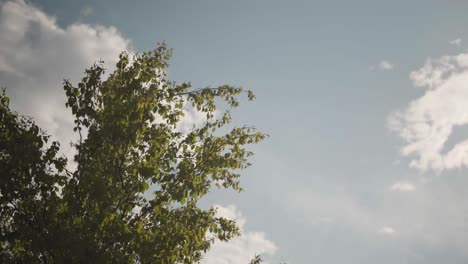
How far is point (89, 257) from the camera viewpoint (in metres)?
5.01

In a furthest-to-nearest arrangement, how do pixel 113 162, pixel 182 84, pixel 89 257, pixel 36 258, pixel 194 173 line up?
pixel 182 84
pixel 194 173
pixel 113 162
pixel 36 258
pixel 89 257

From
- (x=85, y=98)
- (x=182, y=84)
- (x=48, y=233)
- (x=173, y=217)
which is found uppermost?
(x=182, y=84)

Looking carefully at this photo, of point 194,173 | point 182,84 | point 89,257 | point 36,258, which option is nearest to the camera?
point 89,257

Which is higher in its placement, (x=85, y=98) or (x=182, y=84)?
(x=182, y=84)

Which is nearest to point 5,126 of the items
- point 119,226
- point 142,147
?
point 142,147

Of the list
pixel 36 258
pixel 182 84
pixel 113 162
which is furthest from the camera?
pixel 182 84

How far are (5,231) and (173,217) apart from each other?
3148 mm

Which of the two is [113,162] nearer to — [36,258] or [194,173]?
[194,173]

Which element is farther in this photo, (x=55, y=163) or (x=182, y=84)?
(x=182, y=84)

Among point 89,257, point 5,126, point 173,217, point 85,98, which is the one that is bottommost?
point 89,257

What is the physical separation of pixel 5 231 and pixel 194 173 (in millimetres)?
3725

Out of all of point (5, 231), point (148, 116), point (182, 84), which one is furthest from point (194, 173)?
point (5, 231)

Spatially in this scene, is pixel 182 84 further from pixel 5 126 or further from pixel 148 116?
pixel 5 126

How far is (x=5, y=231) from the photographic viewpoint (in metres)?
5.63
